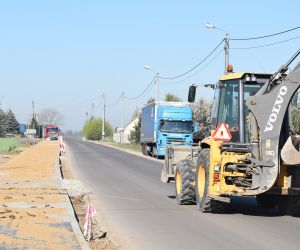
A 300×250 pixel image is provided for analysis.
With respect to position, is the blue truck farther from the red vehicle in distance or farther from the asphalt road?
the red vehicle in distance

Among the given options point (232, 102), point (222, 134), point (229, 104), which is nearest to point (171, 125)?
point (229, 104)

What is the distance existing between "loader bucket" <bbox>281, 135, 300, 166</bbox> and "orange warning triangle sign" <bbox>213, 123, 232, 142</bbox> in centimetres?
160

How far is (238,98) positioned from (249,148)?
1.29 meters

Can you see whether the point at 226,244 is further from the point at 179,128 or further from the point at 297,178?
the point at 179,128

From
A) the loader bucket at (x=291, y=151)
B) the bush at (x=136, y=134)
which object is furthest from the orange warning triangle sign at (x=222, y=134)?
the bush at (x=136, y=134)

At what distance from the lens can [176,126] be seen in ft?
132

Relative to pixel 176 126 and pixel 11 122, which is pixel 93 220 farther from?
pixel 11 122

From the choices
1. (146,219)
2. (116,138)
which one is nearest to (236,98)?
(146,219)

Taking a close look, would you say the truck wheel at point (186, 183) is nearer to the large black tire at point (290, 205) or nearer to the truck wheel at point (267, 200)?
the truck wheel at point (267, 200)

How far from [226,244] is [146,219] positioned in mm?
3078

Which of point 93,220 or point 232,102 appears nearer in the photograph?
point 93,220

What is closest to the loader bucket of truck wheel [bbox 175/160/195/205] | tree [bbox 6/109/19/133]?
truck wheel [bbox 175/160/195/205]

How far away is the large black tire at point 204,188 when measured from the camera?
40.5ft

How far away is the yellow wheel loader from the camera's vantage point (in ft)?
35.8
